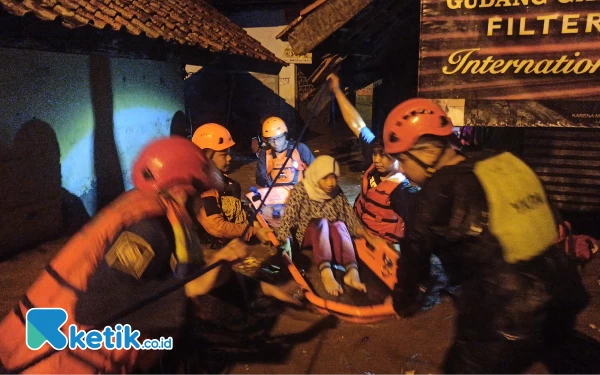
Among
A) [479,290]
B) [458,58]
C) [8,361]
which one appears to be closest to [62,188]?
[8,361]

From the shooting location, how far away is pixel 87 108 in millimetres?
7504

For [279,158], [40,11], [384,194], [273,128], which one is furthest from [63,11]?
[384,194]

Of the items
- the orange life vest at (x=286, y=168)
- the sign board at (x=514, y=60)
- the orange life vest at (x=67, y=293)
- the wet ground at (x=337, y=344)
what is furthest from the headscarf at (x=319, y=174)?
the orange life vest at (x=67, y=293)

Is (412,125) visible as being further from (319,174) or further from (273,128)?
(273,128)

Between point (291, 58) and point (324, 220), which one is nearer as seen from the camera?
point (324, 220)

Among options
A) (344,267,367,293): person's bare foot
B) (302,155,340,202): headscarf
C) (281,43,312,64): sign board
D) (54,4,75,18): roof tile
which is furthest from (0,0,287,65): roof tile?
(344,267,367,293): person's bare foot

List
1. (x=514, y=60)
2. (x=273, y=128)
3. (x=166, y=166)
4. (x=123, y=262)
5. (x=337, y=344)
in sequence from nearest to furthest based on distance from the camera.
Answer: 1. (x=123, y=262)
2. (x=166, y=166)
3. (x=337, y=344)
4. (x=514, y=60)
5. (x=273, y=128)

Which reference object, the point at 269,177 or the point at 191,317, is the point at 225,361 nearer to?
the point at 191,317

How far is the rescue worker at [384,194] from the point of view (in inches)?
212

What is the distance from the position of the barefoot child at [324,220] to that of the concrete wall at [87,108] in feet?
13.3

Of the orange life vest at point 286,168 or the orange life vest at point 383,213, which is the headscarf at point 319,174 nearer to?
the orange life vest at point 383,213

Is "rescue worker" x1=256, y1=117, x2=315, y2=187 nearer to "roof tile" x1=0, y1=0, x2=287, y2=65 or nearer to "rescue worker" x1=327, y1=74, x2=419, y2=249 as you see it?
"rescue worker" x1=327, y1=74, x2=419, y2=249

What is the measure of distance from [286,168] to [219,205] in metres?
1.63

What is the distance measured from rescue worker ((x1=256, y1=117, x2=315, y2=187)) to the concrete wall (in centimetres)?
314
